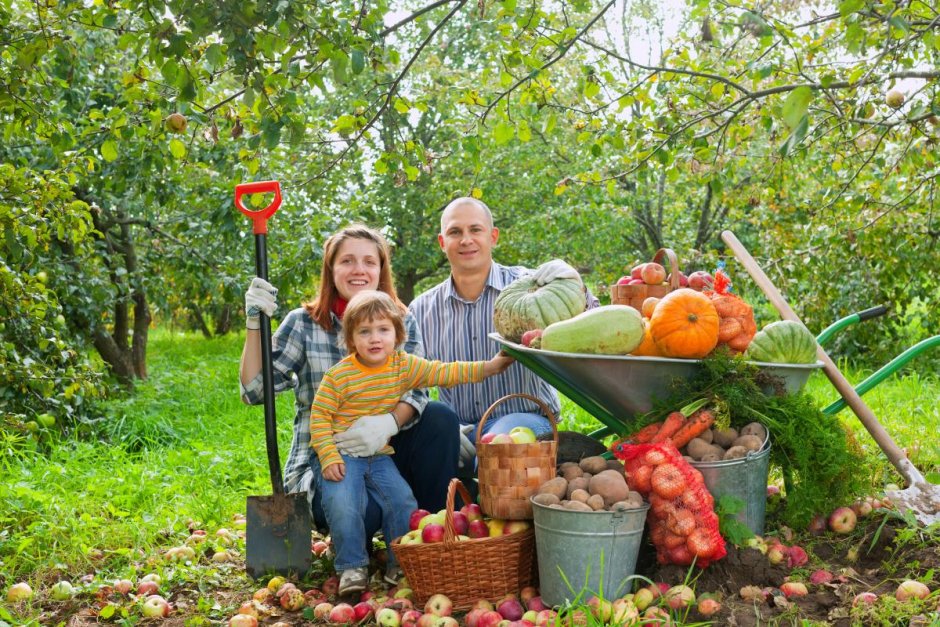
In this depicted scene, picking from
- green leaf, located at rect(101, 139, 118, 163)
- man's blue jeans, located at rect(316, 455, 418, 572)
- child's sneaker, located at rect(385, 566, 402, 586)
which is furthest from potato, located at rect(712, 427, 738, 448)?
green leaf, located at rect(101, 139, 118, 163)

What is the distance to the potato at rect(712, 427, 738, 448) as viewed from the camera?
2887 mm

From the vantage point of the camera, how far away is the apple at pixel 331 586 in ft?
10.1

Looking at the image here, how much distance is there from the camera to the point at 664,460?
2643 mm

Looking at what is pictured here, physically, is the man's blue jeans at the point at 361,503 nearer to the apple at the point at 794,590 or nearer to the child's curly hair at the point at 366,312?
the child's curly hair at the point at 366,312

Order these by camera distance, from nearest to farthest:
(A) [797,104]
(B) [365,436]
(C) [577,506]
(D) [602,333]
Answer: (A) [797,104]
(C) [577,506]
(D) [602,333]
(B) [365,436]

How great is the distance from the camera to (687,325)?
284 centimetres

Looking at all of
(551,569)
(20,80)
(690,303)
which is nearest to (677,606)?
(551,569)

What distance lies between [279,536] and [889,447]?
234 centimetres

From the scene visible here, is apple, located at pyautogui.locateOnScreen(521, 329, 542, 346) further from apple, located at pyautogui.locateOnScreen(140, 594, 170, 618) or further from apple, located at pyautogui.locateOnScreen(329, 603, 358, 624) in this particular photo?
apple, located at pyautogui.locateOnScreen(140, 594, 170, 618)

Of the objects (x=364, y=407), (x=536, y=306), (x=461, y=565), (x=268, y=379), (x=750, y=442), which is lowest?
(x=461, y=565)

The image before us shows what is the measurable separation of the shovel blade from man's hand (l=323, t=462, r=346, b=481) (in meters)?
0.24

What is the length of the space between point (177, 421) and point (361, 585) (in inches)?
146

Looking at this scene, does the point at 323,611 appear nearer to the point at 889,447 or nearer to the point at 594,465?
the point at 594,465

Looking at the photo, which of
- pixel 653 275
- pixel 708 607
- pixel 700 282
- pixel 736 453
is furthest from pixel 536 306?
pixel 708 607
